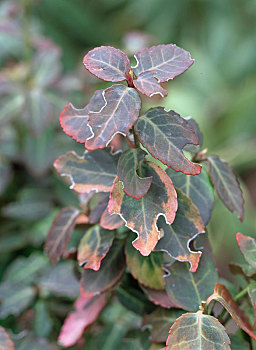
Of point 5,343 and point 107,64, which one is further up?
point 107,64

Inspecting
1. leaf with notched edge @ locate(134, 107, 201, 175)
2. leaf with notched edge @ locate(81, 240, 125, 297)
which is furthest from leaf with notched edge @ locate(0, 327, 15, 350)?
leaf with notched edge @ locate(134, 107, 201, 175)

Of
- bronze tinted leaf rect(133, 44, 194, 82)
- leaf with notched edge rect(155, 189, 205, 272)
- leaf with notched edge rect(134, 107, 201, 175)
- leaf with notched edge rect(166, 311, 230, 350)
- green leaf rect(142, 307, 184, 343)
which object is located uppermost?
bronze tinted leaf rect(133, 44, 194, 82)

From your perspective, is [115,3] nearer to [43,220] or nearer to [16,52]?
[16,52]

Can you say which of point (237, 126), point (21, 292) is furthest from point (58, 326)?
point (237, 126)

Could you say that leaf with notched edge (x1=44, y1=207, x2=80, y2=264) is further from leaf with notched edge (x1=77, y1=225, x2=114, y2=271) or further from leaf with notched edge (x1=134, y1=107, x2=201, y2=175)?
leaf with notched edge (x1=134, y1=107, x2=201, y2=175)

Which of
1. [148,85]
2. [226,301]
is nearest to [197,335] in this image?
[226,301]

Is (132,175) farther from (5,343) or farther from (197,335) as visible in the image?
(5,343)
